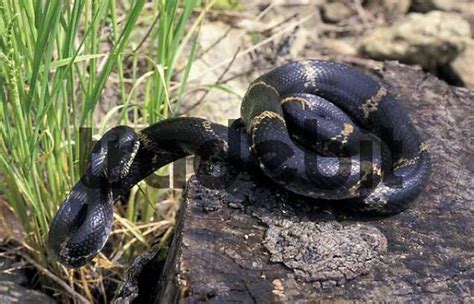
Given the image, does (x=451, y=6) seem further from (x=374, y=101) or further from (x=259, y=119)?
(x=259, y=119)

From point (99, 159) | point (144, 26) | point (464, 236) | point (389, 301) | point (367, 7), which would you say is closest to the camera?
point (389, 301)

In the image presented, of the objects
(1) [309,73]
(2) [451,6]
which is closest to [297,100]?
(1) [309,73]

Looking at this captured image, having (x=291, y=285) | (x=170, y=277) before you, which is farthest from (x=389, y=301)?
(x=170, y=277)

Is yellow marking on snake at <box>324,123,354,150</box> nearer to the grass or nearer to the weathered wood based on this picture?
the weathered wood

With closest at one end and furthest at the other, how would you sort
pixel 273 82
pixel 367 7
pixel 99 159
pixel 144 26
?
pixel 99 159 < pixel 273 82 < pixel 144 26 < pixel 367 7

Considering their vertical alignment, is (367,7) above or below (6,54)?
below

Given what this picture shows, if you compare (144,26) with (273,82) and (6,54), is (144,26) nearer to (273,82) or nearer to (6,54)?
(273,82)
